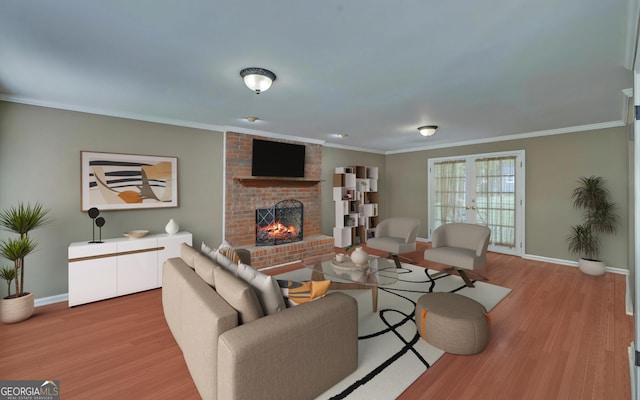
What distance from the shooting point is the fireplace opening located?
5.29 m

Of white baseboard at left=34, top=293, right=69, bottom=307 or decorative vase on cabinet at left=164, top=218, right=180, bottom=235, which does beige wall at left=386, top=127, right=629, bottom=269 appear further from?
white baseboard at left=34, top=293, right=69, bottom=307

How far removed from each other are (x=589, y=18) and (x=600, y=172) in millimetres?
4178

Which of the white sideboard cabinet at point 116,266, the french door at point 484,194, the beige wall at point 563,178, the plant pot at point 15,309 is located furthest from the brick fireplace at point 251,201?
the beige wall at point 563,178

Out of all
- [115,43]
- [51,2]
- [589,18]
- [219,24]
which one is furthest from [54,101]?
[589,18]

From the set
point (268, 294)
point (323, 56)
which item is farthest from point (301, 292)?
point (323, 56)

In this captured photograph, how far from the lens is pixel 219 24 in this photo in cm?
182

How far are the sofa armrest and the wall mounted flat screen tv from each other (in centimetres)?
359

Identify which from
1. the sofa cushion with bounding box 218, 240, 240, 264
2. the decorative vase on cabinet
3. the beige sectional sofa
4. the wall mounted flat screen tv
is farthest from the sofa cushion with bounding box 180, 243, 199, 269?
the wall mounted flat screen tv

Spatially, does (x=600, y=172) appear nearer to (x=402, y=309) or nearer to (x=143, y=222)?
(x=402, y=309)

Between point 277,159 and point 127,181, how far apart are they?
246 centimetres

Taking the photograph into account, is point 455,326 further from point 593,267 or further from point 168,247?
point 593,267

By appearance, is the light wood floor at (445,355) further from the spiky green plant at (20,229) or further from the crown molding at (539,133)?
the crown molding at (539,133)

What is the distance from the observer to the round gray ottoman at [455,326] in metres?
2.33

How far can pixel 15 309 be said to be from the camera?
2.92m
